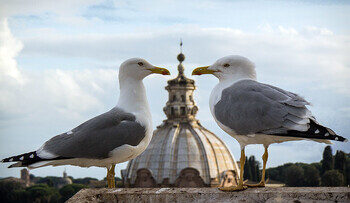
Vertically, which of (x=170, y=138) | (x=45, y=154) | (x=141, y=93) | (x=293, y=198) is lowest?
(x=293, y=198)

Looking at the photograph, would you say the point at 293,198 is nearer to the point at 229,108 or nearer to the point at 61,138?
the point at 229,108

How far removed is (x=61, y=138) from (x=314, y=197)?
14.9 feet

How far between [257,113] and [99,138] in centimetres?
277

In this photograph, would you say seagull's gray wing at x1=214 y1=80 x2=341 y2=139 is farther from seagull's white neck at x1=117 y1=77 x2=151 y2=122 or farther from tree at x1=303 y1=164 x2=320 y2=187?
tree at x1=303 y1=164 x2=320 y2=187

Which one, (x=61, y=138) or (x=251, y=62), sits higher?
(x=251, y=62)

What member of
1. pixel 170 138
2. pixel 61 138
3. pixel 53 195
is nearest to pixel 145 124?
pixel 61 138

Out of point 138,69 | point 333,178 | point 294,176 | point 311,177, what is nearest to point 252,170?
point 294,176

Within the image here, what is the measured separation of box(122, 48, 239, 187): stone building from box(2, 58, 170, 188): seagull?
5718 centimetres

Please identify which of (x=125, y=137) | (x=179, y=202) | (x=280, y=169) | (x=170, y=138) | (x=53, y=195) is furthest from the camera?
(x=53, y=195)

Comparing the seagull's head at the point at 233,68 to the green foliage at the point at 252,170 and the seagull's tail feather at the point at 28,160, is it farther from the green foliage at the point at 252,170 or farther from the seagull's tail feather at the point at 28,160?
the green foliage at the point at 252,170

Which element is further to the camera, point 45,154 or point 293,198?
point 45,154

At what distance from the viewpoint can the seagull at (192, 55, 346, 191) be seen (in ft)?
31.2

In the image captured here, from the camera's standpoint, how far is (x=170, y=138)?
2894 inches

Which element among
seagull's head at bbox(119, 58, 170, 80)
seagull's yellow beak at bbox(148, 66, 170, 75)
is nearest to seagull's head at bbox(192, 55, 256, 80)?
seagull's yellow beak at bbox(148, 66, 170, 75)
